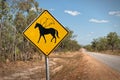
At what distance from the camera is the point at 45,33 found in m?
7.48

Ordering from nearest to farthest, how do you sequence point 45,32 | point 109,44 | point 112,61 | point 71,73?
point 45,32
point 71,73
point 112,61
point 109,44

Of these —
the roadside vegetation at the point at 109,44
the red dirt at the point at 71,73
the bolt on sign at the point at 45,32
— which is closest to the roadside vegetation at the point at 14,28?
the red dirt at the point at 71,73

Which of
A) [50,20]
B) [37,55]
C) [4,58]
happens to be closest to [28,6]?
[4,58]

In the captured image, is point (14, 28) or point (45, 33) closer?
point (45, 33)

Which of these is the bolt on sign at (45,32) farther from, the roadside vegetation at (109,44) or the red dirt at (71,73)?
the roadside vegetation at (109,44)

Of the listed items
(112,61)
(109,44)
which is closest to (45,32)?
(112,61)

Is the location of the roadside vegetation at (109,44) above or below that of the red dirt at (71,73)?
above

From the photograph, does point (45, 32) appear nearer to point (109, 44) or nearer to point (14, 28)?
point (14, 28)

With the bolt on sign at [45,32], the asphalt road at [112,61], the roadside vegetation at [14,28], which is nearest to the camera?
the bolt on sign at [45,32]

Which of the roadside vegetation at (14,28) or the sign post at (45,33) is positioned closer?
the sign post at (45,33)

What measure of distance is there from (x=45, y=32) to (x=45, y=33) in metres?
0.03

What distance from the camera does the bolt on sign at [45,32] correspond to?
7398 mm

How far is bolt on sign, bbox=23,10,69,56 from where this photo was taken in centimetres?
740

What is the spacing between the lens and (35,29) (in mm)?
7480
